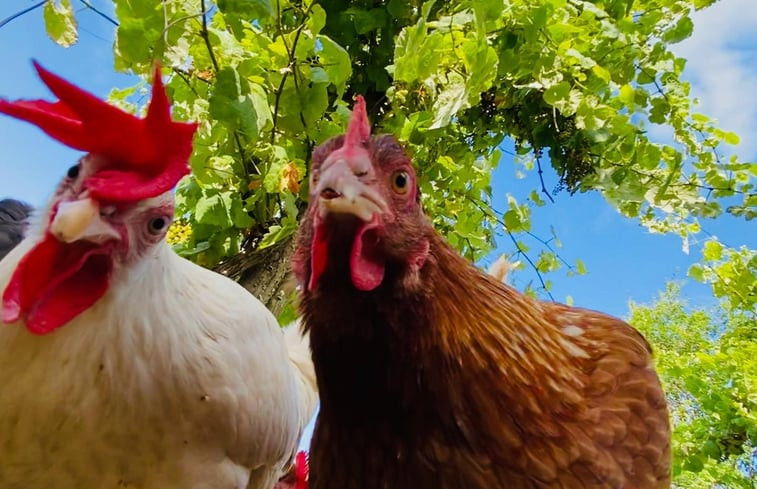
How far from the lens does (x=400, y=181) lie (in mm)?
601

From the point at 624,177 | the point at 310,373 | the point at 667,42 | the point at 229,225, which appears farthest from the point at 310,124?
the point at 667,42

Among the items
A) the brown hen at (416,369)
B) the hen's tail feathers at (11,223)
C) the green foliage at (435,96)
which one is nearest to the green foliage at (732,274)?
the green foliage at (435,96)

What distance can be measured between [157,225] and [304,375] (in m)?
0.54

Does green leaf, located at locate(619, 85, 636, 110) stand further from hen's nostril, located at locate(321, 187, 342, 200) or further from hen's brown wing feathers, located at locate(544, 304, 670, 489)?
hen's nostril, located at locate(321, 187, 342, 200)

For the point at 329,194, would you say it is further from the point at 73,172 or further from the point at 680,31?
the point at 680,31

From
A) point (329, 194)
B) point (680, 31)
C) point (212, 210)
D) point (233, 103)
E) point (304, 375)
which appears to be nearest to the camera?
point (329, 194)

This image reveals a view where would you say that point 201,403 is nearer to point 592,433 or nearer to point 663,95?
point 592,433

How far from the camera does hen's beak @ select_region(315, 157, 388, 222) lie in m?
0.52

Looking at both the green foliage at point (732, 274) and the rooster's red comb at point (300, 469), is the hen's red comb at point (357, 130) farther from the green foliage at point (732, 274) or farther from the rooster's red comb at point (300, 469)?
the green foliage at point (732, 274)

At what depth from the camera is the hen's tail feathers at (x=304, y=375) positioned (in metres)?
1.07

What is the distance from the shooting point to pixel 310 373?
3.76 feet

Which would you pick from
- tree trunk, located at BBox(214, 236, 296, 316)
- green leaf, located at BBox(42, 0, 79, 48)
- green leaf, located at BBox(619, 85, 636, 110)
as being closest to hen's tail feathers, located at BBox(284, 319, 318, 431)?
tree trunk, located at BBox(214, 236, 296, 316)

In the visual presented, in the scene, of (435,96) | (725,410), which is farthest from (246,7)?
(725,410)

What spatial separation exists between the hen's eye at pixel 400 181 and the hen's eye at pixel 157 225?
0.31 meters
